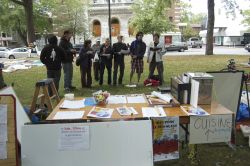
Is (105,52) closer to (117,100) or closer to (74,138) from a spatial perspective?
(117,100)

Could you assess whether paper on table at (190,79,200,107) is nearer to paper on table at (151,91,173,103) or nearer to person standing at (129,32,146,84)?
paper on table at (151,91,173,103)

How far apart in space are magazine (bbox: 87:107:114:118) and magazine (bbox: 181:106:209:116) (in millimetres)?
927

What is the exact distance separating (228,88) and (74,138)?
3.30 m

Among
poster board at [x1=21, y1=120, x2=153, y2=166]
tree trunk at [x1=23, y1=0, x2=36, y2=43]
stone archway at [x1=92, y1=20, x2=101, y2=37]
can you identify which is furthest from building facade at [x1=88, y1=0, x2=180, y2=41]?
poster board at [x1=21, y1=120, x2=153, y2=166]

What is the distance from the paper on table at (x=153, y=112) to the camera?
13.5ft

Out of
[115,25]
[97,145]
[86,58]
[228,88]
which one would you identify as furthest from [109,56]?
[115,25]

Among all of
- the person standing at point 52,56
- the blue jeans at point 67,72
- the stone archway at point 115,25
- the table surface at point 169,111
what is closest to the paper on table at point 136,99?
the table surface at point 169,111

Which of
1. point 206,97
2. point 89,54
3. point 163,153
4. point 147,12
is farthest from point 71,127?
point 147,12

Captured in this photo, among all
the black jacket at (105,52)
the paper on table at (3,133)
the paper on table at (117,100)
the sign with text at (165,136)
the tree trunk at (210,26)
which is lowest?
the sign with text at (165,136)

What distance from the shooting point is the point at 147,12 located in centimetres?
4625

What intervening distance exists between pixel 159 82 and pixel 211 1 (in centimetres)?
1618

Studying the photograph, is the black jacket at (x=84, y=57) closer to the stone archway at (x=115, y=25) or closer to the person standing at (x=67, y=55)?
the person standing at (x=67, y=55)

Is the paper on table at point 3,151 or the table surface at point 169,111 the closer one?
the paper on table at point 3,151

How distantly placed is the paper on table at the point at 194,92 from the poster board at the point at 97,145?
1271 mm
